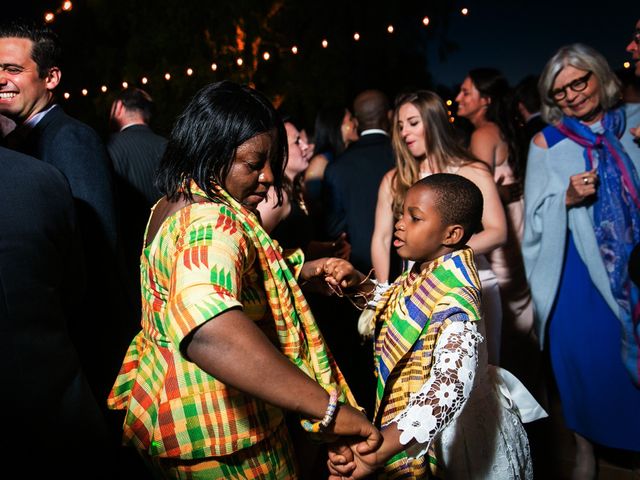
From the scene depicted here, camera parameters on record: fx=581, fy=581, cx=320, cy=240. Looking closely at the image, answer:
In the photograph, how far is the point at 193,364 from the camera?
1427 mm

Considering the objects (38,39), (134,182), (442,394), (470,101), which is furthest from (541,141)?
(38,39)

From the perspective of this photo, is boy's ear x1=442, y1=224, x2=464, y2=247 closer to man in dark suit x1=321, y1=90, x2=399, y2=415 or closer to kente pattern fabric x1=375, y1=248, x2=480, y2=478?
kente pattern fabric x1=375, y1=248, x2=480, y2=478

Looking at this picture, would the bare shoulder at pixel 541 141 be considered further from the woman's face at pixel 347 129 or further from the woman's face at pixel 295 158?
the woman's face at pixel 347 129

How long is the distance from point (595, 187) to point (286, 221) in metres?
1.79

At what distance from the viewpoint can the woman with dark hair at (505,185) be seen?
3.64 m

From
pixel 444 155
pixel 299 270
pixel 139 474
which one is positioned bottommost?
pixel 139 474

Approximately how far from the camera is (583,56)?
9.93ft

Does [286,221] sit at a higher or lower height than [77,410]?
higher

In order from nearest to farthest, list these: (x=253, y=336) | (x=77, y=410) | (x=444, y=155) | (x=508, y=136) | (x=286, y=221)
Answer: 1. (x=253, y=336)
2. (x=77, y=410)
3. (x=444, y=155)
4. (x=286, y=221)
5. (x=508, y=136)

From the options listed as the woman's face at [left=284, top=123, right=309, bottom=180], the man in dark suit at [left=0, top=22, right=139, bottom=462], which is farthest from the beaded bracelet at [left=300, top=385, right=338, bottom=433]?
the woman's face at [left=284, top=123, right=309, bottom=180]

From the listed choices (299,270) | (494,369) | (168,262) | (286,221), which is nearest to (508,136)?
(286,221)

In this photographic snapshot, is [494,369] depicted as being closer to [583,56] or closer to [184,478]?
[184,478]

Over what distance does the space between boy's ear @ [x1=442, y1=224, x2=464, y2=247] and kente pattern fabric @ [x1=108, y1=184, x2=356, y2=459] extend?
678mm

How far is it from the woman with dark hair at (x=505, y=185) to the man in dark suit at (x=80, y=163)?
214 cm
